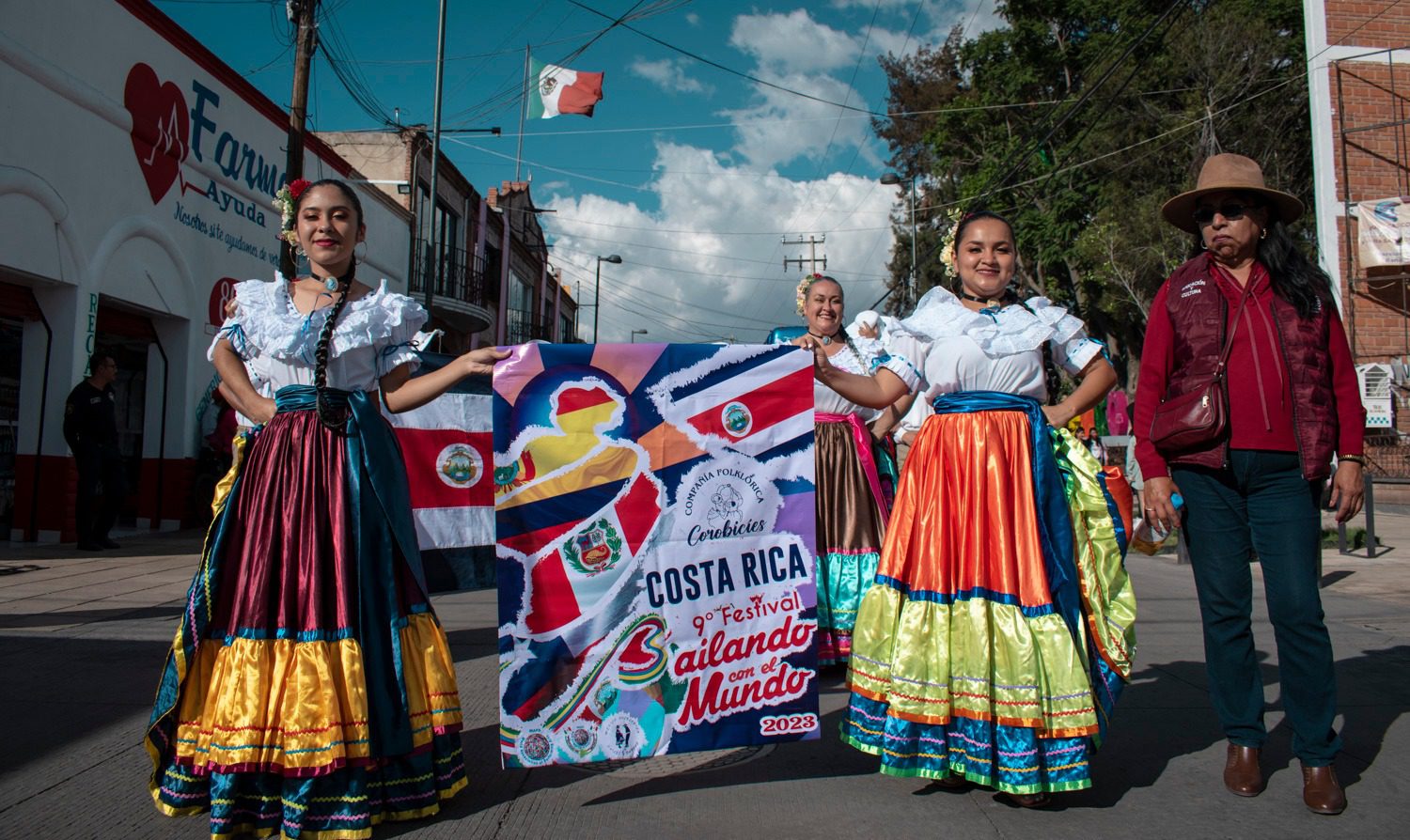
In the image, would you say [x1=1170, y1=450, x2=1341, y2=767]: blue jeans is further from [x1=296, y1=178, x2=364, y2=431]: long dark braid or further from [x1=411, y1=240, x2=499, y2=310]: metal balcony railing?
[x1=411, y1=240, x2=499, y2=310]: metal balcony railing

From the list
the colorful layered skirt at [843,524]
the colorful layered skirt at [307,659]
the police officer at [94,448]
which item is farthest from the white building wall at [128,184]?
the colorful layered skirt at [843,524]

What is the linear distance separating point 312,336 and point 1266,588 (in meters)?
2.98

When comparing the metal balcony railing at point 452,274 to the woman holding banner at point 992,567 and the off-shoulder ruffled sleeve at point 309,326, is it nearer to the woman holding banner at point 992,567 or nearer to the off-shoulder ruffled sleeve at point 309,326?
the off-shoulder ruffled sleeve at point 309,326

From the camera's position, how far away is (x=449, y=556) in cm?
678

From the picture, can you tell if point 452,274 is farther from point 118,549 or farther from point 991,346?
point 991,346

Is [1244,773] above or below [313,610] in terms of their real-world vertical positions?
below

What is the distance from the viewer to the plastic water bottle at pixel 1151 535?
10.7 ft

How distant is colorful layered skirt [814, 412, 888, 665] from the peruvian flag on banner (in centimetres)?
256

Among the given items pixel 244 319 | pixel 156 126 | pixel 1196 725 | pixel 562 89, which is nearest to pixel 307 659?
pixel 244 319

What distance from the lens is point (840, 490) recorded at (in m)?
4.86

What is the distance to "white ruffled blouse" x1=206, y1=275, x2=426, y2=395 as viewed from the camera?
2.93 m

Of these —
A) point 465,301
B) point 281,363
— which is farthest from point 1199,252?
point 465,301

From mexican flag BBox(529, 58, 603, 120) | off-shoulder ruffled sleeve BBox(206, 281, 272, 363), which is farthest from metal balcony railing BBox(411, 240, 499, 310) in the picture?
off-shoulder ruffled sleeve BBox(206, 281, 272, 363)

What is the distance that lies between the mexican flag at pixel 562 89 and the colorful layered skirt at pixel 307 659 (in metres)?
17.0
